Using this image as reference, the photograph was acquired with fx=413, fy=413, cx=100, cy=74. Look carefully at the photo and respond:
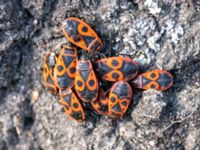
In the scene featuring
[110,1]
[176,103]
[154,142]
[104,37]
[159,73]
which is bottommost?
[154,142]

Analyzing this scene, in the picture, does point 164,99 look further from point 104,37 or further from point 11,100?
point 11,100

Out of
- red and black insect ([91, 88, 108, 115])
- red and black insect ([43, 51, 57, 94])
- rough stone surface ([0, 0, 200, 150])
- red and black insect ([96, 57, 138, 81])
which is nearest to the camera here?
rough stone surface ([0, 0, 200, 150])

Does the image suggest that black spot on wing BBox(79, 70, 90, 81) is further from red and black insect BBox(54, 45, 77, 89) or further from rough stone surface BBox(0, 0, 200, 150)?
rough stone surface BBox(0, 0, 200, 150)

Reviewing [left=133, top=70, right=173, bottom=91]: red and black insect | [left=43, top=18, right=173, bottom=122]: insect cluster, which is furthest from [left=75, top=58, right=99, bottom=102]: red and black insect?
[left=133, top=70, right=173, bottom=91]: red and black insect

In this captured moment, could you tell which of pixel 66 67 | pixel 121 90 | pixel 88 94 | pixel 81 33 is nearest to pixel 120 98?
pixel 121 90

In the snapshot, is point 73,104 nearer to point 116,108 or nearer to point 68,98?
point 68,98

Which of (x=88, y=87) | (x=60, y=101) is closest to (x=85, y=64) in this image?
(x=88, y=87)
